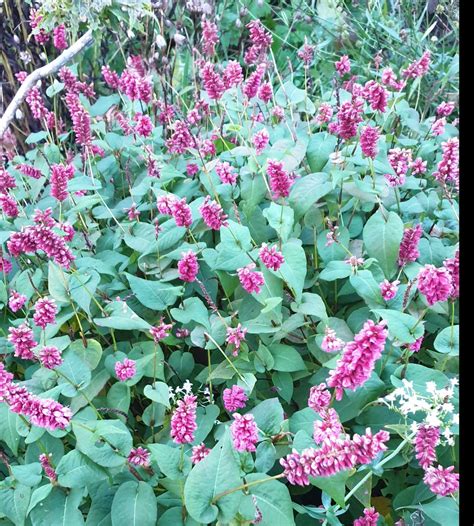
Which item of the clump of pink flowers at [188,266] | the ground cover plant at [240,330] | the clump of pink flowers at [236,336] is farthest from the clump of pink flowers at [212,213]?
the clump of pink flowers at [236,336]

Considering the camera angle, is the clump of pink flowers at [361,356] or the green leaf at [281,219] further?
the green leaf at [281,219]

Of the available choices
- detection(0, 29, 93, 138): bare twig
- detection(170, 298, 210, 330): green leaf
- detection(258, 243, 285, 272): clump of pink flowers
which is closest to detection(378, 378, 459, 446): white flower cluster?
detection(258, 243, 285, 272): clump of pink flowers

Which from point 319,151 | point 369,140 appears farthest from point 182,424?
point 319,151

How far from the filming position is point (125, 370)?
137cm

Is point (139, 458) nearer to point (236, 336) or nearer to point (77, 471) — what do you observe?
point (77, 471)

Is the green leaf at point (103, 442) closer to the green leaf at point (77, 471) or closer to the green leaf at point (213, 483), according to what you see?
the green leaf at point (77, 471)

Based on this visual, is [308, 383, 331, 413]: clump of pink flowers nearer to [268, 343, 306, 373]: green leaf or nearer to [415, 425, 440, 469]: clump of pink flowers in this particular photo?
[415, 425, 440, 469]: clump of pink flowers

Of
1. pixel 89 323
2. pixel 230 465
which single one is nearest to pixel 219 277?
pixel 89 323

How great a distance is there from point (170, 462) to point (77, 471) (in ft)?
0.57

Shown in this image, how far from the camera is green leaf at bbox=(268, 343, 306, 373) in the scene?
4.62 ft

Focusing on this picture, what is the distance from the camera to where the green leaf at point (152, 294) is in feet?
4.99

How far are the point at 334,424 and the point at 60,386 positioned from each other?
594 millimetres

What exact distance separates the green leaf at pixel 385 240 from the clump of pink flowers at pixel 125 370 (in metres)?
0.58
